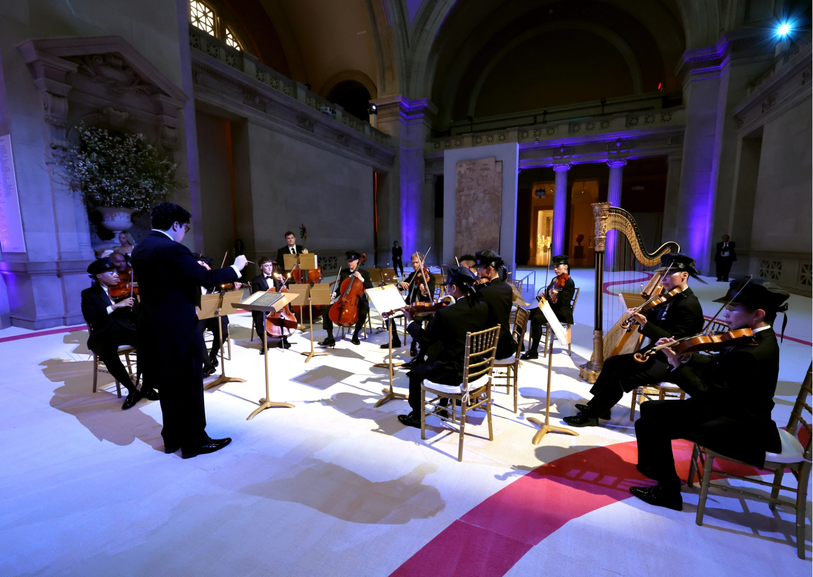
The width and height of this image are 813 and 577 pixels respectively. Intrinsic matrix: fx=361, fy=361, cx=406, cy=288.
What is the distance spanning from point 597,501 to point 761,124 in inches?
594

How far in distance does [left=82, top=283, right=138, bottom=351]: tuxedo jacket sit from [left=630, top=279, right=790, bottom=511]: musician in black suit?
5148 millimetres

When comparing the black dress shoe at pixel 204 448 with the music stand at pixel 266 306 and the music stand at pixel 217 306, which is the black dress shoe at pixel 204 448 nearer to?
the music stand at pixel 266 306

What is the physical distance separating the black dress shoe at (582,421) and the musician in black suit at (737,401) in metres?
1.10

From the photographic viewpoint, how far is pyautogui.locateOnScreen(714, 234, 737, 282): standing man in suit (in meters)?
12.3

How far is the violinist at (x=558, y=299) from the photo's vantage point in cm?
540

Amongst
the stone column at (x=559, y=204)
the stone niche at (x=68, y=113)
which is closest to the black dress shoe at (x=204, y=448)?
the stone niche at (x=68, y=113)

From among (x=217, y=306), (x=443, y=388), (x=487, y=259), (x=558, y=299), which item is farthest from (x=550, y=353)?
(x=217, y=306)

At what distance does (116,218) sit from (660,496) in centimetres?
955

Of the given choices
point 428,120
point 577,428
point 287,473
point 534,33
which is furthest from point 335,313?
point 534,33

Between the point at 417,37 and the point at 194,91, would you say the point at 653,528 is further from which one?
the point at 417,37

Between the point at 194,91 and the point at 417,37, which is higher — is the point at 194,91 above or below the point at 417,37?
below

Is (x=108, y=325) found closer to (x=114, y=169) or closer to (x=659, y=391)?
(x=114, y=169)

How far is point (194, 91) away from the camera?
9664 mm

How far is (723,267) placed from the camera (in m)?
12.6
